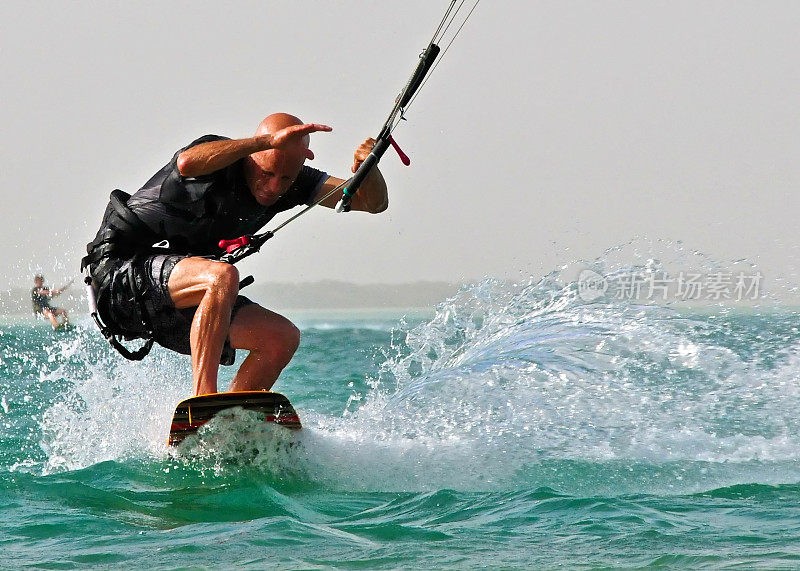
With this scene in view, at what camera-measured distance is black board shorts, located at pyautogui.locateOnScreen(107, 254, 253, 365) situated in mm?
5137

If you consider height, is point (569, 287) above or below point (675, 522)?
above

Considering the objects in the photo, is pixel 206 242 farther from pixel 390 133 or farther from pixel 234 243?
pixel 390 133

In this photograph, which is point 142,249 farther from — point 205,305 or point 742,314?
point 742,314

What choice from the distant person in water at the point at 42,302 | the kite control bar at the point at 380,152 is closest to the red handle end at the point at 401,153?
the kite control bar at the point at 380,152

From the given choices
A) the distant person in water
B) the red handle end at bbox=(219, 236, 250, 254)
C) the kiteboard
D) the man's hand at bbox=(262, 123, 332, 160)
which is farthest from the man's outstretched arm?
the distant person in water

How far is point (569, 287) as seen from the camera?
6898 mm

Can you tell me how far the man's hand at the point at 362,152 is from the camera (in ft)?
Result: 17.8

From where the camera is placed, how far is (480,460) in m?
5.10

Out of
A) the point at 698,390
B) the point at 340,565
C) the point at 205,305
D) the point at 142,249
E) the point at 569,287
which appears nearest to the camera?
the point at 340,565

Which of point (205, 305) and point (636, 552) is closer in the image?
point (636, 552)

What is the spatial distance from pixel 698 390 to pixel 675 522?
216 cm

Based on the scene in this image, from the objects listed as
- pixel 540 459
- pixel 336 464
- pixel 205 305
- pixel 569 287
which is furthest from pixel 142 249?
pixel 569 287

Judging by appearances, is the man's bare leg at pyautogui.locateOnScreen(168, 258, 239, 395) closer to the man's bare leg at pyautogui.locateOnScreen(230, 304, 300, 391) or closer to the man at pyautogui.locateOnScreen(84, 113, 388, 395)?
the man at pyautogui.locateOnScreen(84, 113, 388, 395)

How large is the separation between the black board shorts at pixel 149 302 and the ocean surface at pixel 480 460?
70 centimetres
